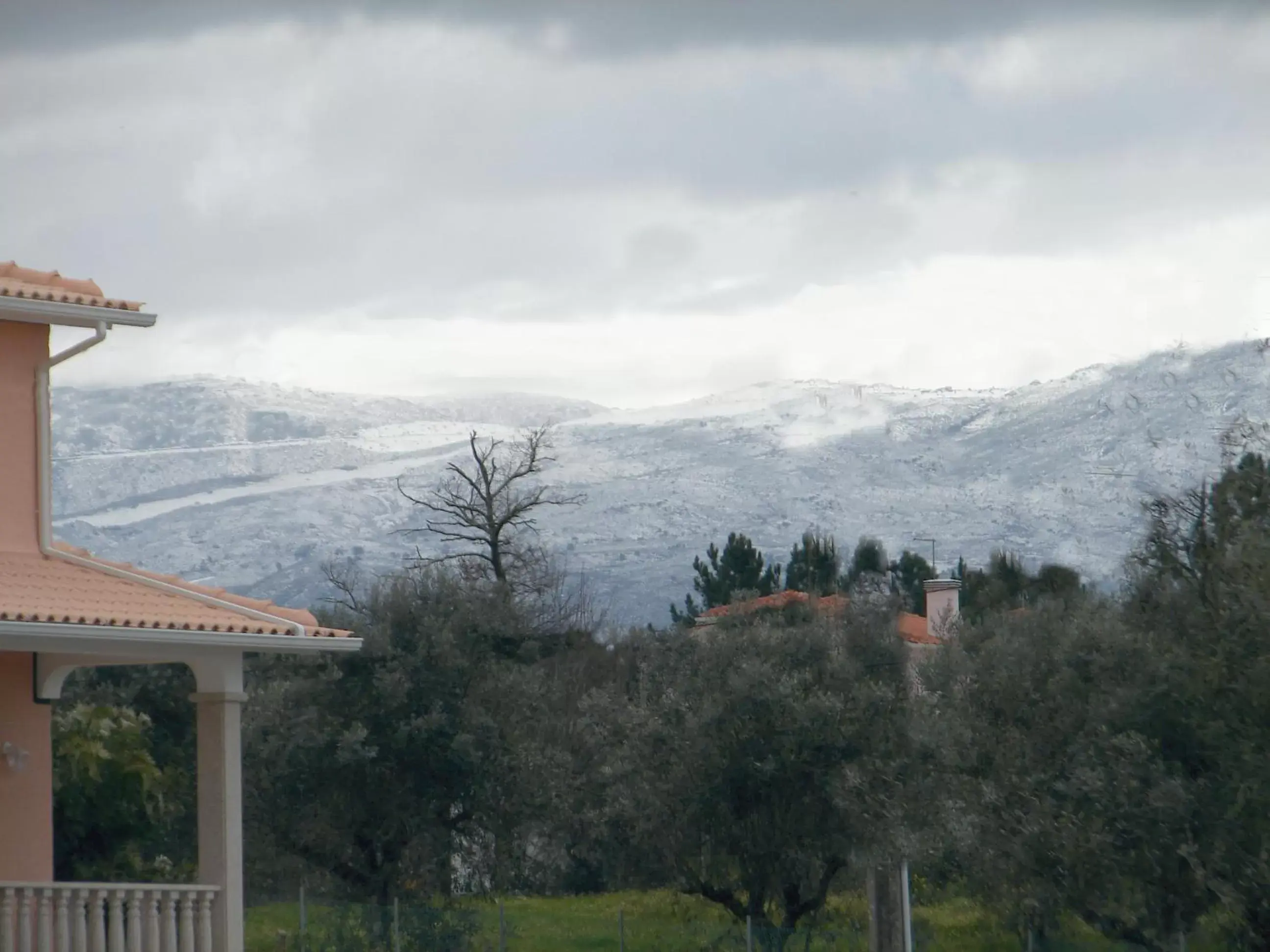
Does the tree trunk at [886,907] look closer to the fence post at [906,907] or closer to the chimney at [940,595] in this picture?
the fence post at [906,907]

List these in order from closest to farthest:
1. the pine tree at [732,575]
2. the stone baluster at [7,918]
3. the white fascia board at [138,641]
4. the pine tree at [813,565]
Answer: the white fascia board at [138,641]
the stone baluster at [7,918]
the pine tree at [813,565]
the pine tree at [732,575]

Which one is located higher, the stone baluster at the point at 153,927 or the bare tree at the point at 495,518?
the bare tree at the point at 495,518

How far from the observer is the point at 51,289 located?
13391 mm

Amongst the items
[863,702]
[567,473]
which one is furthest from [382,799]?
[567,473]

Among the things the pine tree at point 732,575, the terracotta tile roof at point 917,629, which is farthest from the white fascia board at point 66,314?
the pine tree at point 732,575

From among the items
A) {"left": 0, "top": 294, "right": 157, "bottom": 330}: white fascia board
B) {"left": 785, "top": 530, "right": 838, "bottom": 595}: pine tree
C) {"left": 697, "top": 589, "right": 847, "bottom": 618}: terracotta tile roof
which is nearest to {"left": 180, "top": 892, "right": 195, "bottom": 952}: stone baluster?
{"left": 0, "top": 294, "right": 157, "bottom": 330}: white fascia board

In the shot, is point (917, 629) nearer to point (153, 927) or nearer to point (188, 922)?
point (188, 922)

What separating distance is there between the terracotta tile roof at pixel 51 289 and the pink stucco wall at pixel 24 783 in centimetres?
286

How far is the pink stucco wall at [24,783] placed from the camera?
1293 cm

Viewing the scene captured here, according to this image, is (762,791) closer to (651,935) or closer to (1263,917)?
(651,935)

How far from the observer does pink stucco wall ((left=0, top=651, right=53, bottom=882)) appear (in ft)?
42.4

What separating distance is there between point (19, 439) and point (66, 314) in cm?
109

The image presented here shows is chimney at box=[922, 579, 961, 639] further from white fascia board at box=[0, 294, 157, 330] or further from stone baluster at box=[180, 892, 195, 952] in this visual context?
stone baluster at box=[180, 892, 195, 952]

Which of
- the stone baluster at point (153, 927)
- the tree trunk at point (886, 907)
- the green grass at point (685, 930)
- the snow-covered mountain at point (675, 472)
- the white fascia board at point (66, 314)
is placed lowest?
the green grass at point (685, 930)
